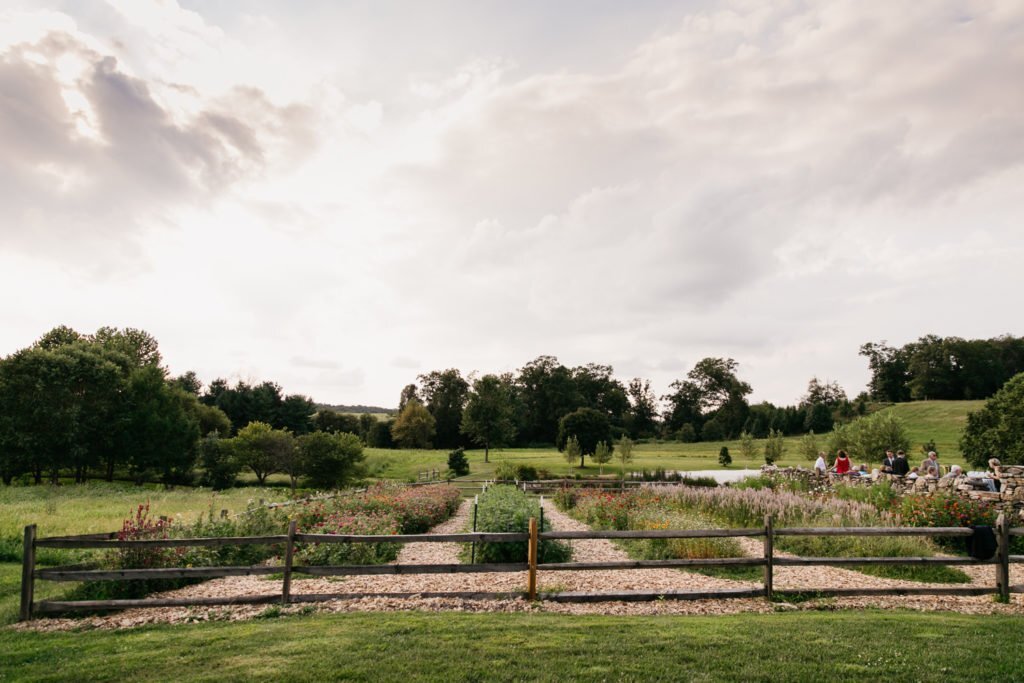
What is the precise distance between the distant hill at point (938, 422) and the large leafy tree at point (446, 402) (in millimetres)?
47971

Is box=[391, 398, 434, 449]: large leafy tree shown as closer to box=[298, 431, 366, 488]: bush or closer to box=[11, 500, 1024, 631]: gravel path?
box=[298, 431, 366, 488]: bush

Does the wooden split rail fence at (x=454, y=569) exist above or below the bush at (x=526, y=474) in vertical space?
above

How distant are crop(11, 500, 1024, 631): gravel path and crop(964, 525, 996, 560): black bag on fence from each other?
0.65m

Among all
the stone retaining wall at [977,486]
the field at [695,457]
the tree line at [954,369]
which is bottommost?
the field at [695,457]

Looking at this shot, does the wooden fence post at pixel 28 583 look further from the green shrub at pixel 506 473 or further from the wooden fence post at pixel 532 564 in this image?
the green shrub at pixel 506 473

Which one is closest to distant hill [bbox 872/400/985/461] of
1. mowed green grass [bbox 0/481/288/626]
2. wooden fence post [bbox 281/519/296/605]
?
wooden fence post [bbox 281/519/296/605]

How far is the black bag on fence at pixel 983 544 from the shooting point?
28.4 feet

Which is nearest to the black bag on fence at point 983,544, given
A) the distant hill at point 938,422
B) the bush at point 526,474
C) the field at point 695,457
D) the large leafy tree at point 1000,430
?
the large leafy tree at point 1000,430

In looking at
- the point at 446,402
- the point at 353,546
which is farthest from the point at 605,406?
the point at 353,546

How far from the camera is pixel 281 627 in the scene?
23.1 feet

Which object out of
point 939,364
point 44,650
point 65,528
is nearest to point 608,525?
point 44,650

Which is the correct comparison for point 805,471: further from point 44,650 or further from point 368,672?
point 44,650

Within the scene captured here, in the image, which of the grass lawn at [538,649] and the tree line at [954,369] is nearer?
the grass lawn at [538,649]

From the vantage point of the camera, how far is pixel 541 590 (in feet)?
28.4
